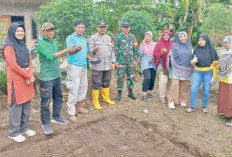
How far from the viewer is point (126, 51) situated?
15.0 feet

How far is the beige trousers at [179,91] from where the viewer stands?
15.0 ft

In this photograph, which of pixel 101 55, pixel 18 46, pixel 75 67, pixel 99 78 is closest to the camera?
pixel 18 46

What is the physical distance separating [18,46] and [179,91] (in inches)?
132

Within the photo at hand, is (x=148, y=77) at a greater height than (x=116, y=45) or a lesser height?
lesser

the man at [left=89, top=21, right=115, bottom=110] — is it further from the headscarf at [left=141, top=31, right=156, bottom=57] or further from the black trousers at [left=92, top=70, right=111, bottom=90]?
the headscarf at [left=141, top=31, right=156, bottom=57]

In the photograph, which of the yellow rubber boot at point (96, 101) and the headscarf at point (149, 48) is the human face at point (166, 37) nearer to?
the headscarf at point (149, 48)

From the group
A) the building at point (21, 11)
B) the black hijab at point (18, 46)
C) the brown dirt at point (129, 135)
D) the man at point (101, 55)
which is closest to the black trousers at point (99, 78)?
the man at point (101, 55)

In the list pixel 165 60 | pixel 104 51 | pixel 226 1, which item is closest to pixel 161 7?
pixel 226 1

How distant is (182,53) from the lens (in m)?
4.33

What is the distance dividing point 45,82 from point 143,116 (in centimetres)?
195

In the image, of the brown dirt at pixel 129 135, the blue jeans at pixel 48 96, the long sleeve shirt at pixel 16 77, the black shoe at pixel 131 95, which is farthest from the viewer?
the black shoe at pixel 131 95

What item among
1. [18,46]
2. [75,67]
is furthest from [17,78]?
[75,67]

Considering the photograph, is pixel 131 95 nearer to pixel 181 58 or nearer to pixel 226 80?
pixel 181 58

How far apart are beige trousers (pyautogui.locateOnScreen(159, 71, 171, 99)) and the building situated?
6.65 meters
